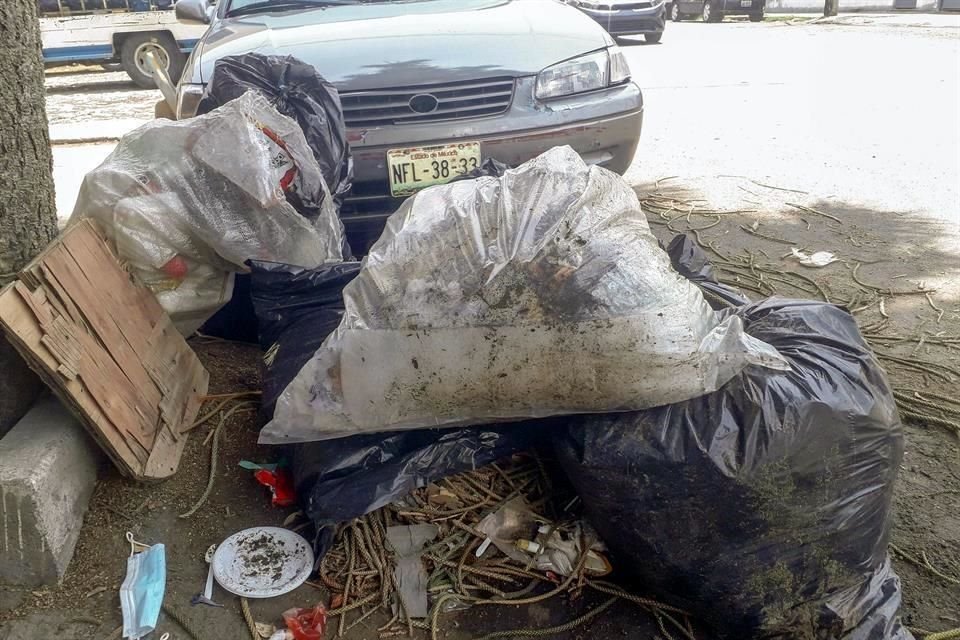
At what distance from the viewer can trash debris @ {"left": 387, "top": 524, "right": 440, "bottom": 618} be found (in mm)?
1888

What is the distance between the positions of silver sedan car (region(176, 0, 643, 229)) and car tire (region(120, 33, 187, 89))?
708 centimetres

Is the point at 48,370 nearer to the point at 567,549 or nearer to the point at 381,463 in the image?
the point at 381,463

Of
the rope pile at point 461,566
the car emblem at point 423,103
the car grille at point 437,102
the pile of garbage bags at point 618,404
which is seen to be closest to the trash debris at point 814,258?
the car grille at point 437,102

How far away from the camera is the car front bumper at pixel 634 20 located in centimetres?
1246

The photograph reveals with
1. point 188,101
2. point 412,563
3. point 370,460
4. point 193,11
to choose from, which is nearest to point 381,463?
point 370,460

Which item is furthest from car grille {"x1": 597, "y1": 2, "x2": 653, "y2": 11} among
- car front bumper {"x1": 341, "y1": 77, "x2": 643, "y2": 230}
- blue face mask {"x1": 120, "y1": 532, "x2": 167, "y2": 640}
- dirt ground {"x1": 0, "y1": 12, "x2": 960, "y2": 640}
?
blue face mask {"x1": 120, "y1": 532, "x2": 167, "y2": 640}

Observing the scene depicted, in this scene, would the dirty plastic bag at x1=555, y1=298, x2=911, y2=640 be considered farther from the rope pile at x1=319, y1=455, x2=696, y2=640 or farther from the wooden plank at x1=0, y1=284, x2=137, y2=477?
the wooden plank at x1=0, y1=284, x2=137, y2=477

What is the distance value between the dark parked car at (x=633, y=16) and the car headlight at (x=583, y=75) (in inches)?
372

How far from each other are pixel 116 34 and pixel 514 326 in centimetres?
1001

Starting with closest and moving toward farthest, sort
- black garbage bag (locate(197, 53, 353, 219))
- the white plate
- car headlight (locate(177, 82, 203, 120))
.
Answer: the white plate
black garbage bag (locate(197, 53, 353, 219))
car headlight (locate(177, 82, 203, 120))

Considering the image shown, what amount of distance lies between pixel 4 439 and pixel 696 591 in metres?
1.79

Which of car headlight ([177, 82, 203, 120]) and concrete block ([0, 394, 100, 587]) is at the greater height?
car headlight ([177, 82, 203, 120])

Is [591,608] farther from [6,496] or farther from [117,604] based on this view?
[6,496]

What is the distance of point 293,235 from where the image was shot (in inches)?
101
